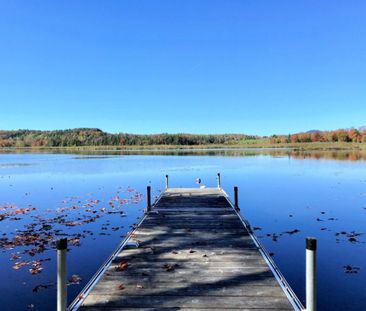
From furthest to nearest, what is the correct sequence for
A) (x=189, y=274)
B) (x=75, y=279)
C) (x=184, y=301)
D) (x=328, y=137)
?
(x=328, y=137) → (x=75, y=279) → (x=189, y=274) → (x=184, y=301)

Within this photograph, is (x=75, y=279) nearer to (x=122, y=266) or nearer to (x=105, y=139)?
(x=122, y=266)

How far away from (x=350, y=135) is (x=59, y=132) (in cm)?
12927

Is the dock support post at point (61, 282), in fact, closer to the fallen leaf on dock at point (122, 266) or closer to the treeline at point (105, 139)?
the fallen leaf on dock at point (122, 266)

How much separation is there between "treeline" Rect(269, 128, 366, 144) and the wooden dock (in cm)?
11455

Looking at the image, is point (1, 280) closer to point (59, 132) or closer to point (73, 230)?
point (73, 230)

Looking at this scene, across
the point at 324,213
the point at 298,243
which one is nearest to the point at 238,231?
the point at 298,243

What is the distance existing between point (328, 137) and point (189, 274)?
5132 inches

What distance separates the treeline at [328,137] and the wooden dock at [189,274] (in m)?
115

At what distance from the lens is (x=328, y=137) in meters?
125

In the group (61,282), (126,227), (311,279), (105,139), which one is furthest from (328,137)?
(61,282)

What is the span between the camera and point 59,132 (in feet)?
555

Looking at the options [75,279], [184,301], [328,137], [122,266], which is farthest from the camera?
[328,137]

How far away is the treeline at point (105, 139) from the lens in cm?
14550

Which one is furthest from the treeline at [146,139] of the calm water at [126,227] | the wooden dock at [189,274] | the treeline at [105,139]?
the wooden dock at [189,274]
